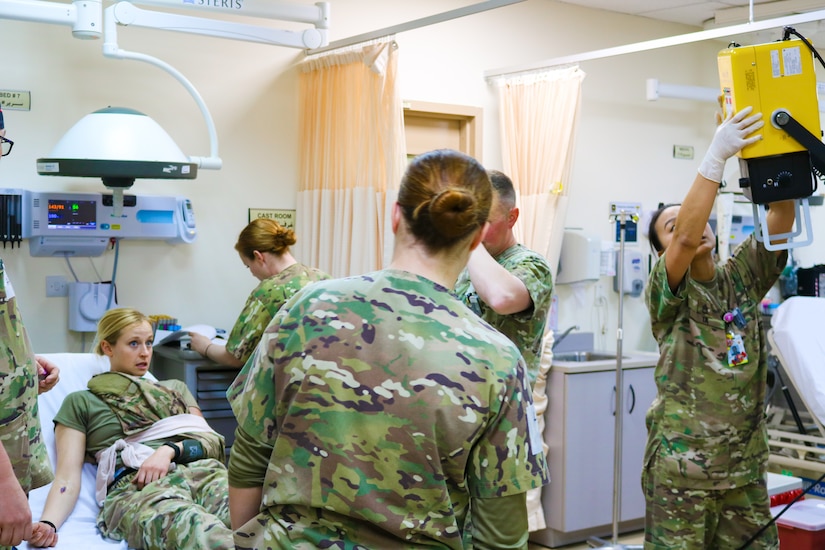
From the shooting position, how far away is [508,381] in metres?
1.41

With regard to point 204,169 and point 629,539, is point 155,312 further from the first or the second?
point 629,539

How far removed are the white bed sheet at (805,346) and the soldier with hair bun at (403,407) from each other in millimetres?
2335

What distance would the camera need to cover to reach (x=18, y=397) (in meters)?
1.85

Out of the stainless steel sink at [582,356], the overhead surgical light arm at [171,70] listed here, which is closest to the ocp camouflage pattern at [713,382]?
the overhead surgical light arm at [171,70]

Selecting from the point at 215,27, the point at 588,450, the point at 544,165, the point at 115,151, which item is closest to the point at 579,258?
the point at 544,165

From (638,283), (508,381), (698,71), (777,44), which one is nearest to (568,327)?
(638,283)

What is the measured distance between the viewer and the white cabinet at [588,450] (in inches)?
169

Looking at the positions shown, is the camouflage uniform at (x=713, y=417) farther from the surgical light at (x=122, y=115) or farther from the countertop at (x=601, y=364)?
the surgical light at (x=122, y=115)

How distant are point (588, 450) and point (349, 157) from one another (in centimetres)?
184

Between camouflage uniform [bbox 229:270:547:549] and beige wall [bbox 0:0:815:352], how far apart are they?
2.79m

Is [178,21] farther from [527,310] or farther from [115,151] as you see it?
[527,310]

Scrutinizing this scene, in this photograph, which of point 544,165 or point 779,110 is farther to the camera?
point 544,165

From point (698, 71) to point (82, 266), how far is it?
13.5 feet

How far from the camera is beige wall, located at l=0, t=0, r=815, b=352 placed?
382cm
